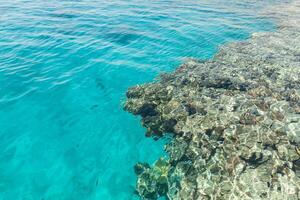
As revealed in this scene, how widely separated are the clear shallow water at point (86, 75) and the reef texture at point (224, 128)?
88 centimetres

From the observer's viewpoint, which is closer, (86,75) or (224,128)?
(224,128)

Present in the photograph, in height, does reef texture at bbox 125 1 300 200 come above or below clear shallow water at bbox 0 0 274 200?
above

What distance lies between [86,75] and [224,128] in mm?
8521

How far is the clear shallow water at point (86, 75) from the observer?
10984 mm

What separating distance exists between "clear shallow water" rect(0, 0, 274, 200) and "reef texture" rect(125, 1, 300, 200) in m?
0.88

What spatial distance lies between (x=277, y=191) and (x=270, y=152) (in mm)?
1444

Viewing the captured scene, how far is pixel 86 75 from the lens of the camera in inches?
662

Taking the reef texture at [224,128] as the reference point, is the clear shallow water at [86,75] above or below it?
below

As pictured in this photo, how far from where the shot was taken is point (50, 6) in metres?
27.1

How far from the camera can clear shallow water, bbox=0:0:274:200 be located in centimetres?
1098

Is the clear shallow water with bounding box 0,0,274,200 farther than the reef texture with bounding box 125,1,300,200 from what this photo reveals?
Yes

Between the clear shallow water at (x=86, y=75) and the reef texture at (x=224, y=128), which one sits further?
the clear shallow water at (x=86, y=75)

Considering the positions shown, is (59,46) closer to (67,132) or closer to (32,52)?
(32,52)

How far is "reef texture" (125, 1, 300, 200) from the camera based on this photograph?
9.64m
